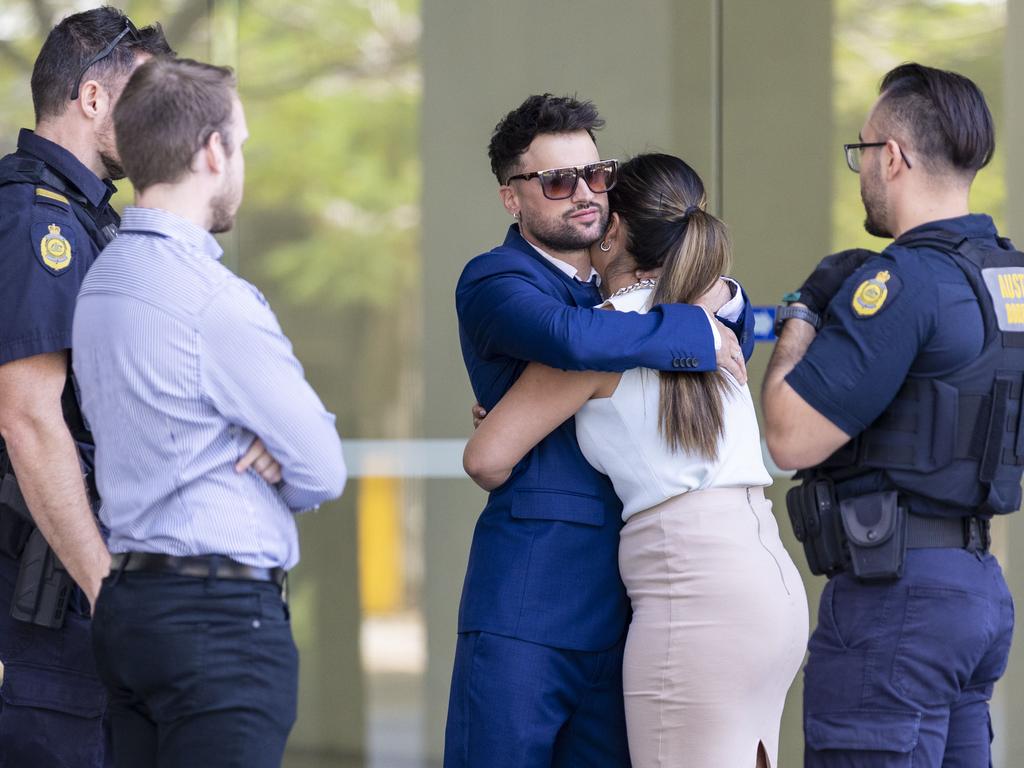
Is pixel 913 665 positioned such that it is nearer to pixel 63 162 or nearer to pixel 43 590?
pixel 43 590

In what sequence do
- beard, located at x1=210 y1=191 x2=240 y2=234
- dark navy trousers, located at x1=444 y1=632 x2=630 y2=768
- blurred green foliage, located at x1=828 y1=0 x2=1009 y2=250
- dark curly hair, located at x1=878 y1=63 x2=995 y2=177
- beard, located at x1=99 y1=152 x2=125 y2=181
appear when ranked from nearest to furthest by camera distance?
1. beard, located at x1=210 y1=191 x2=240 y2=234
2. dark navy trousers, located at x1=444 y1=632 x2=630 y2=768
3. dark curly hair, located at x1=878 y1=63 x2=995 y2=177
4. beard, located at x1=99 y1=152 x2=125 y2=181
5. blurred green foliage, located at x1=828 y1=0 x2=1009 y2=250

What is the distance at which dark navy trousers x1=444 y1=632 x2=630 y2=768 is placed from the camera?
2.37 m

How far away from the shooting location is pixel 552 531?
243 cm

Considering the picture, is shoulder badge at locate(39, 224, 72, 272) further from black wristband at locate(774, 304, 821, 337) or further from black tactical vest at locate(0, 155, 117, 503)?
black wristband at locate(774, 304, 821, 337)

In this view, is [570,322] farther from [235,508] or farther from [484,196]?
[484,196]

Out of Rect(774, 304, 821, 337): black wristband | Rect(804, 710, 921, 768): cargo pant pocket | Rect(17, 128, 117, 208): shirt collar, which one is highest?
Rect(17, 128, 117, 208): shirt collar

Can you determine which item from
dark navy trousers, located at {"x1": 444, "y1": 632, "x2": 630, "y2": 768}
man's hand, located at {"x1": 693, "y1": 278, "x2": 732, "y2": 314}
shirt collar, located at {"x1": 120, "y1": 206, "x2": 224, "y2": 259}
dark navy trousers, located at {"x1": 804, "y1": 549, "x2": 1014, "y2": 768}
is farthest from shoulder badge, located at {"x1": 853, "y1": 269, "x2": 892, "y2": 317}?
shirt collar, located at {"x1": 120, "y1": 206, "x2": 224, "y2": 259}

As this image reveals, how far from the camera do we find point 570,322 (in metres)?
2.28

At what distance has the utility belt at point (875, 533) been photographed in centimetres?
239

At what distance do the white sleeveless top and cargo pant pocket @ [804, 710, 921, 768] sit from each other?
465 millimetres

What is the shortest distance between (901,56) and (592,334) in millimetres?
2417

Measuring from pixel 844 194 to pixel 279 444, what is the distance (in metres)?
2.81

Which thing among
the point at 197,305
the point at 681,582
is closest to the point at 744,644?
the point at 681,582

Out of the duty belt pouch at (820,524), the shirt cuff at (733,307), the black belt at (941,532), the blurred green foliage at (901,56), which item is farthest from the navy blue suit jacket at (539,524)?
the blurred green foliage at (901,56)
